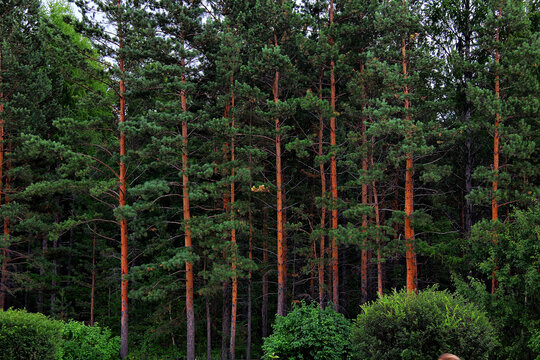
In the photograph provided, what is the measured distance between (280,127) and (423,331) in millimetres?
10495

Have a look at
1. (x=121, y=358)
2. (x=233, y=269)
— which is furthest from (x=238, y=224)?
(x=121, y=358)

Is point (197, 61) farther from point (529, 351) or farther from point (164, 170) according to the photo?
point (529, 351)

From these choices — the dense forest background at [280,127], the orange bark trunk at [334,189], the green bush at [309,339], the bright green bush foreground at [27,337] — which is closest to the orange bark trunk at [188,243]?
the dense forest background at [280,127]

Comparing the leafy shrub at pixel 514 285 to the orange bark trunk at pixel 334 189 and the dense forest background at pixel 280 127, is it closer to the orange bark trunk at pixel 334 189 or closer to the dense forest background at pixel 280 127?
the dense forest background at pixel 280 127

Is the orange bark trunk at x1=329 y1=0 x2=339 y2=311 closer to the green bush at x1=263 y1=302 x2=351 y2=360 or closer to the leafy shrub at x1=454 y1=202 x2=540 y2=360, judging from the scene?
the green bush at x1=263 y1=302 x2=351 y2=360

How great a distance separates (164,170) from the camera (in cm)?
2372

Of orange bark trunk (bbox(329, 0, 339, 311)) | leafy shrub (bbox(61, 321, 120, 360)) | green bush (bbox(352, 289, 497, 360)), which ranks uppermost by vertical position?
orange bark trunk (bbox(329, 0, 339, 311))

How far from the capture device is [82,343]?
1741cm

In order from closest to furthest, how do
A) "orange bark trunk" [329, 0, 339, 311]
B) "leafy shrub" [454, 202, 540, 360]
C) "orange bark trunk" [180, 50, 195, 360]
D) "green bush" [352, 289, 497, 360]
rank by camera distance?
"green bush" [352, 289, 497, 360], "leafy shrub" [454, 202, 540, 360], "orange bark trunk" [180, 50, 195, 360], "orange bark trunk" [329, 0, 339, 311]

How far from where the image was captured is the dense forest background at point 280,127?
15461mm

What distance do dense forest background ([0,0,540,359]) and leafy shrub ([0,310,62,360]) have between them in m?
4.80

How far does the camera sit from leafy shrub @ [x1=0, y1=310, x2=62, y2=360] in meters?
12.3

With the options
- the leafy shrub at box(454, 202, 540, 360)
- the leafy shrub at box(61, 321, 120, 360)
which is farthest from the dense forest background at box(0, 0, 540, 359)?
the leafy shrub at box(61, 321, 120, 360)

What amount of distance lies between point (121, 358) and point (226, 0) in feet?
53.9
